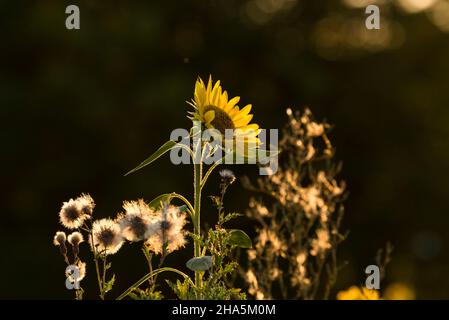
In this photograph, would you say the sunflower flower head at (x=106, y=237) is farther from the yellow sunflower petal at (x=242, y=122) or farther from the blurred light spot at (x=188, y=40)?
the blurred light spot at (x=188, y=40)

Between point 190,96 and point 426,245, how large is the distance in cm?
321

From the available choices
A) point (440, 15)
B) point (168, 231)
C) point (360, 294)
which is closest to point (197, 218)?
point (168, 231)

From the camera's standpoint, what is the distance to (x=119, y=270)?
7.79 m

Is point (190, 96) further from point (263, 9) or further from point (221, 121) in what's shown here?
point (221, 121)

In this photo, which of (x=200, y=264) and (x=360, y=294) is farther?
(x=360, y=294)

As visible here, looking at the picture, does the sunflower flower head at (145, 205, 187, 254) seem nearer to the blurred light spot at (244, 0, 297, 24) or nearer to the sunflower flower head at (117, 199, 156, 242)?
the sunflower flower head at (117, 199, 156, 242)

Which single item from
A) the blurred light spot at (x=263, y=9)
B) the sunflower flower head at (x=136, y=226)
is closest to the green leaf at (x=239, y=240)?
the sunflower flower head at (x=136, y=226)

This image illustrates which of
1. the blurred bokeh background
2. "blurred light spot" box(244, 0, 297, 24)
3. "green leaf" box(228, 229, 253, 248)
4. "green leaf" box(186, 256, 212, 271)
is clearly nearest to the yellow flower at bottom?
"green leaf" box(228, 229, 253, 248)

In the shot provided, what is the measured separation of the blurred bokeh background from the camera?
26.5ft

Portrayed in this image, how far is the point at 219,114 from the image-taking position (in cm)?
191

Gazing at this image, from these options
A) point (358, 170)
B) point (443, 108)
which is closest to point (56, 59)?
point (358, 170)

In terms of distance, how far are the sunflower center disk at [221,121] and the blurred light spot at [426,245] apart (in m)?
7.16
